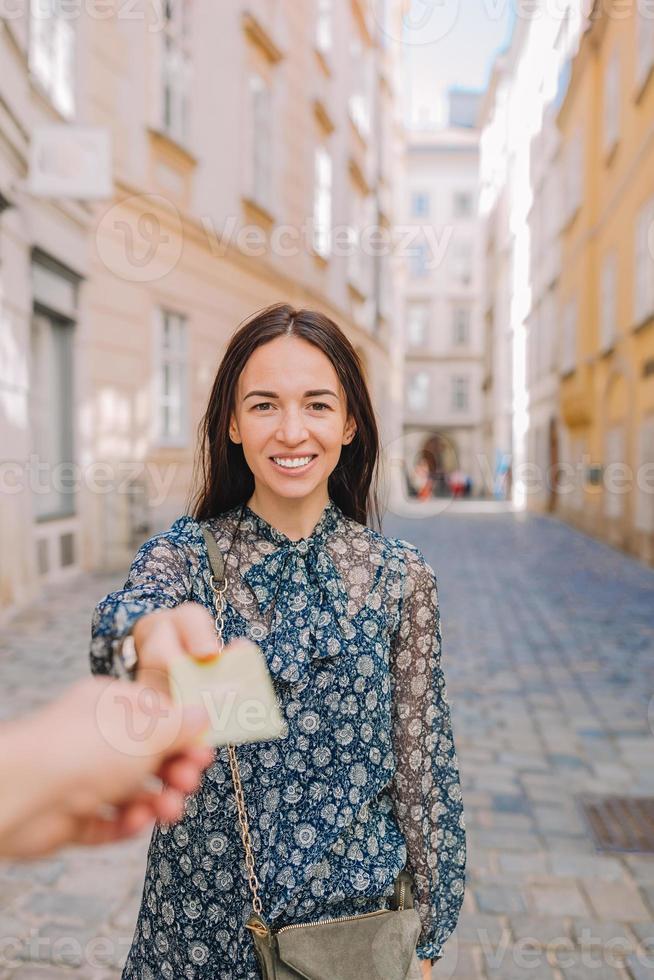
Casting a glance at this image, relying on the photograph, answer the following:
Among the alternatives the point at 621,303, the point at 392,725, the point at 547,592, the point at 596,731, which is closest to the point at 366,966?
the point at 392,725

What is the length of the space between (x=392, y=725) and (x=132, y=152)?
10.4 meters

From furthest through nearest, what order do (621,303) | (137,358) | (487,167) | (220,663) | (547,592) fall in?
(487,167) → (621,303) → (137,358) → (547,592) → (220,663)

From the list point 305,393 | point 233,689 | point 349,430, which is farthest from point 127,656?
point 349,430

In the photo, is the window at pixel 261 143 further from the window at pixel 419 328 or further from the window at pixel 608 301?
the window at pixel 419 328

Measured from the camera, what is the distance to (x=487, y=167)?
3794 cm

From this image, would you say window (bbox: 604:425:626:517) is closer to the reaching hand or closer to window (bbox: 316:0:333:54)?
window (bbox: 316:0:333:54)

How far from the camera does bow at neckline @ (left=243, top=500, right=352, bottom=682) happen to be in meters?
1.46

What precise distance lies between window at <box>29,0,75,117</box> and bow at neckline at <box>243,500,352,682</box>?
27.6 ft

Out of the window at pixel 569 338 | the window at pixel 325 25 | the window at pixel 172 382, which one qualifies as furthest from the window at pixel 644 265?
the window at pixel 325 25

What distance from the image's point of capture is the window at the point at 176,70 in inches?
454

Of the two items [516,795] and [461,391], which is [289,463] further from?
[461,391]

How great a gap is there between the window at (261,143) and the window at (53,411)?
506cm

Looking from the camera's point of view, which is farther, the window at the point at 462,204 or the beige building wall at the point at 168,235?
the window at the point at 462,204

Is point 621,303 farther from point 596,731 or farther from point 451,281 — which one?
point 451,281
